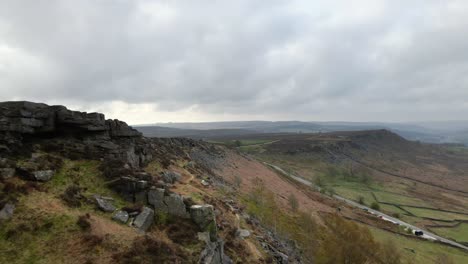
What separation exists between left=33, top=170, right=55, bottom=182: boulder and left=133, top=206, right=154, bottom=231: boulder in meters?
A: 11.4

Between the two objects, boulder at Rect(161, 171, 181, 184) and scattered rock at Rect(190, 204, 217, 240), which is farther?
boulder at Rect(161, 171, 181, 184)

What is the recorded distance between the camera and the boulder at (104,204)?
32.6 meters

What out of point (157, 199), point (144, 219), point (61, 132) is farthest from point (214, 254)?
point (61, 132)

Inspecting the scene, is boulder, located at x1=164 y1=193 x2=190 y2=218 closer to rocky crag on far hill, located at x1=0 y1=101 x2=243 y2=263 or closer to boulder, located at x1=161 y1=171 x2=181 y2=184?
rocky crag on far hill, located at x1=0 y1=101 x2=243 y2=263

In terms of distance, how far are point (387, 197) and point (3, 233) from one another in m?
195

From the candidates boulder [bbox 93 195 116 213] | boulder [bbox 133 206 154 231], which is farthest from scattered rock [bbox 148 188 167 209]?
boulder [bbox 93 195 116 213]

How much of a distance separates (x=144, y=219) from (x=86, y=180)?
1029cm

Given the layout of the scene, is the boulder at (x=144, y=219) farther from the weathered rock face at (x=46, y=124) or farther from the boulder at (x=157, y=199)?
the weathered rock face at (x=46, y=124)

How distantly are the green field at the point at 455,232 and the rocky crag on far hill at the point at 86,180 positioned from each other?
412ft

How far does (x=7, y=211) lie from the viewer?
28.0 m

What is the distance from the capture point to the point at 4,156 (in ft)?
113

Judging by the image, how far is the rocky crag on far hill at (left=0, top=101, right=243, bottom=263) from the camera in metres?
29.3

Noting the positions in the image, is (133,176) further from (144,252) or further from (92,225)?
(144,252)

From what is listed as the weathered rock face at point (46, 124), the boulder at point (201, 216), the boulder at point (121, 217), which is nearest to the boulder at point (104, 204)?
the boulder at point (121, 217)
